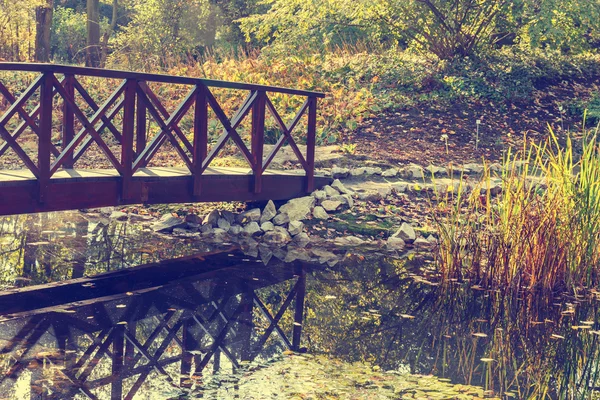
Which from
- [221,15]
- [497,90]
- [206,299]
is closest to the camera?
[206,299]

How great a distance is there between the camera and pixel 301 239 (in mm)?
10352

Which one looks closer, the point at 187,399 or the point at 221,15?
the point at 187,399

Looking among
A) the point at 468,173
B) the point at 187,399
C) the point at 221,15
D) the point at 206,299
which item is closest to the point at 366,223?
the point at 468,173

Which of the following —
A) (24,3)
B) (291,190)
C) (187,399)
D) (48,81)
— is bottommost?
(187,399)

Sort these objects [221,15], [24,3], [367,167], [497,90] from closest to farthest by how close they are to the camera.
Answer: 1. [367,167]
2. [497,90]
3. [24,3]
4. [221,15]

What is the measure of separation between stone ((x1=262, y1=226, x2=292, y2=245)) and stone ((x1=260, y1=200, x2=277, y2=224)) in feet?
1.08

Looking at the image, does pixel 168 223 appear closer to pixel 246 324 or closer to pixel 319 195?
pixel 319 195

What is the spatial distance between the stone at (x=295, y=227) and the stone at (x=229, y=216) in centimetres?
79

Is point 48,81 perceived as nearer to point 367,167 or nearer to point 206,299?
point 206,299

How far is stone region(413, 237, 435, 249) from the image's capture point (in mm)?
10156

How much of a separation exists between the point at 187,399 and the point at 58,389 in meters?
0.74

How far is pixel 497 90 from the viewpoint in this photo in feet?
54.9

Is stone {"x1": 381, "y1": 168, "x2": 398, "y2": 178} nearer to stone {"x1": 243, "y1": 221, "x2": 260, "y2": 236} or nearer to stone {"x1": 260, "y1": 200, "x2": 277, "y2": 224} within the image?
stone {"x1": 260, "y1": 200, "x2": 277, "y2": 224}

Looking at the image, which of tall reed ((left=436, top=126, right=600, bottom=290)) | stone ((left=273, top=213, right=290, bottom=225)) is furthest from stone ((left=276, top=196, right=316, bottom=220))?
tall reed ((left=436, top=126, right=600, bottom=290))
